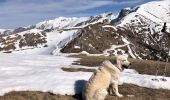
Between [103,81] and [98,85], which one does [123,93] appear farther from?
[98,85]

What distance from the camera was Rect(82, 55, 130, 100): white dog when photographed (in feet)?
67.9

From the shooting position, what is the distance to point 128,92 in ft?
78.8

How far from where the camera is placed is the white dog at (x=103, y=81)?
2069 centimetres

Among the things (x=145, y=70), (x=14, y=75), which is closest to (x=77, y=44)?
(x=145, y=70)

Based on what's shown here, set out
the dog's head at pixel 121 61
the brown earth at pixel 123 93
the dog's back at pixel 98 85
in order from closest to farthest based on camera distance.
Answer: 1. the dog's back at pixel 98 85
2. the dog's head at pixel 121 61
3. the brown earth at pixel 123 93

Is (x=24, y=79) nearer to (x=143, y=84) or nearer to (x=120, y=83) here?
(x=120, y=83)

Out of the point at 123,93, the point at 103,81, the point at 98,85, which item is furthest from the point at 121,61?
the point at 123,93

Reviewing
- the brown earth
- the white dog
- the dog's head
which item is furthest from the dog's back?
the brown earth

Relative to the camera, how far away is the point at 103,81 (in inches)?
835

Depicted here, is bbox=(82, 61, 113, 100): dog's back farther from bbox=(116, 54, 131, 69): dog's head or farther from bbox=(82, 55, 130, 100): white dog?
bbox=(116, 54, 131, 69): dog's head

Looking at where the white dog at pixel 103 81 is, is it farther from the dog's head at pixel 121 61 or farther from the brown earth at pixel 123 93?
the brown earth at pixel 123 93

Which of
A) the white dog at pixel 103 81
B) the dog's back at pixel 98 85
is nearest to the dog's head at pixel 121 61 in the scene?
the white dog at pixel 103 81

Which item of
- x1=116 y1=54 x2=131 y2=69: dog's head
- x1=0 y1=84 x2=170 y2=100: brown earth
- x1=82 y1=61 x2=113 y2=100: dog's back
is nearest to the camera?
x1=82 y1=61 x2=113 y2=100: dog's back

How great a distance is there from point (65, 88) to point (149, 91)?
5.67m
